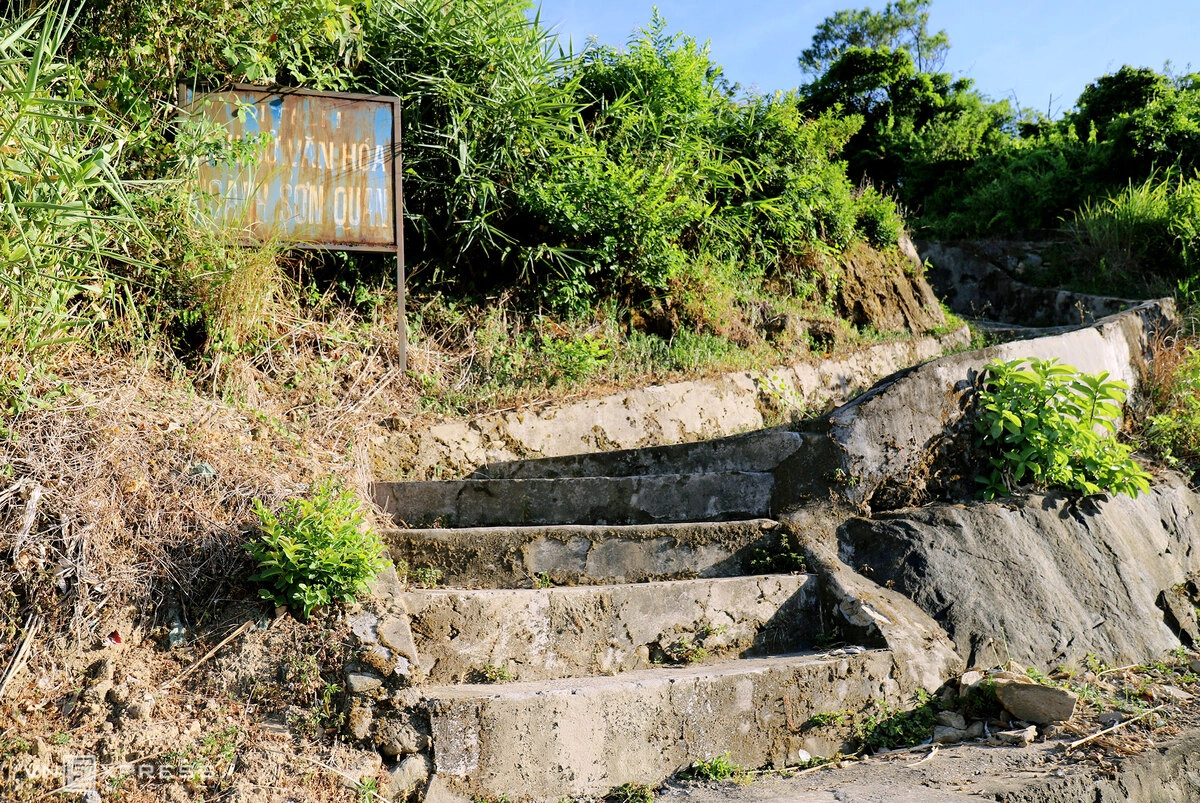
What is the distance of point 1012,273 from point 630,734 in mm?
9200

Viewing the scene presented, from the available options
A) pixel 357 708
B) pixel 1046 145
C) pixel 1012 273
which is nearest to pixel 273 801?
pixel 357 708

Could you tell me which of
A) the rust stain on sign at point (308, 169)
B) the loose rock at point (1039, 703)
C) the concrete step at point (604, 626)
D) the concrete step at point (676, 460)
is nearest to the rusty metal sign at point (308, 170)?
the rust stain on sign at point (308, 169)

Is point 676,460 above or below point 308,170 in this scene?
below

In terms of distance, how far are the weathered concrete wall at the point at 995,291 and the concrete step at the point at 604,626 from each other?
252 inches

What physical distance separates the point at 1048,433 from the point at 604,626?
2533 millimetres

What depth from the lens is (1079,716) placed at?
138 inches

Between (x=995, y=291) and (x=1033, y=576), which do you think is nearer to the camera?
(x=1033, y=576)

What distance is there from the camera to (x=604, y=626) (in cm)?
357

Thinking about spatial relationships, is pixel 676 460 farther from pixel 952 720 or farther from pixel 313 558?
pixel 313 558

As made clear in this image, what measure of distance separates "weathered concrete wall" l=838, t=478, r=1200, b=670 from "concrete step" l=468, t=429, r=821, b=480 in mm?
522

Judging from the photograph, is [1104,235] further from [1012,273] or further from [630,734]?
[630,734]

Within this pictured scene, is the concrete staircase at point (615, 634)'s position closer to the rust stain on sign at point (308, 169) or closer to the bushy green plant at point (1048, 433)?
the bushy green plant at point (1048, 433)

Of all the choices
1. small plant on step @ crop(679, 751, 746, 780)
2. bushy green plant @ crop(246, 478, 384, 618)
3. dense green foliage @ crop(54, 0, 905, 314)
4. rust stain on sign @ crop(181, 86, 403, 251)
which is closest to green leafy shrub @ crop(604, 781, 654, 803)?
small plant on step @ crop(679, 751, 746, 780)

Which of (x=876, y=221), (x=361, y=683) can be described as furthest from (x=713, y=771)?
(x=876, y=221)
